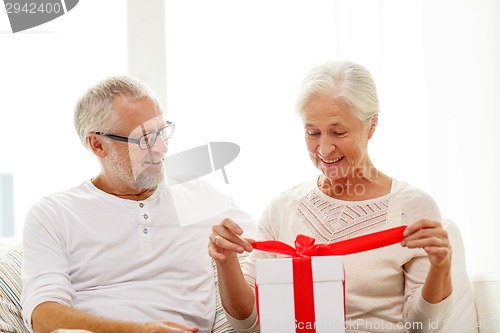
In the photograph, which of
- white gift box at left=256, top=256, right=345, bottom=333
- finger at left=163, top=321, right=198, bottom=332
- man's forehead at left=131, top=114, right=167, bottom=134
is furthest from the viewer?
man's forehead at left=131, top=114, right=167, bottom=134

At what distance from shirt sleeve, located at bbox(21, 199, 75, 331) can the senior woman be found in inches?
→ 16.4

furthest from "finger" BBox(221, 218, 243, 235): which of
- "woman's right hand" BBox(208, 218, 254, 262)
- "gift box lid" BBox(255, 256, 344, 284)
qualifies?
→ "gift box lid" BBox(255, 256, 344, 284)

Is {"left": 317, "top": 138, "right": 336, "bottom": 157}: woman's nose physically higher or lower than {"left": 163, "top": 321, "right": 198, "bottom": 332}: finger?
higher

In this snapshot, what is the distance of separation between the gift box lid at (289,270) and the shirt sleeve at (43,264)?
585 mm

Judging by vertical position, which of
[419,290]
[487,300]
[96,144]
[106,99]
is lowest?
[487,300]

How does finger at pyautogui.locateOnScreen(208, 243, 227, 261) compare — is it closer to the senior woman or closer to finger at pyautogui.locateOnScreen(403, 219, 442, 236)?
the senior woman

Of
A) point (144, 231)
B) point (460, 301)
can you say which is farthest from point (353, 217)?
point (144, 231)

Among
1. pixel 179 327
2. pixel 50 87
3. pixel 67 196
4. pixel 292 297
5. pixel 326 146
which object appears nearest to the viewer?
pixel 292 297

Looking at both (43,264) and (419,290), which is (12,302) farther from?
(419,290)

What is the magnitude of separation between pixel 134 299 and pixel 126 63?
4.22 feet

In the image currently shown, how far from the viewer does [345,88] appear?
170 cm

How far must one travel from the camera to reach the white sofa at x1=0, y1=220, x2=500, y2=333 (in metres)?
1.82

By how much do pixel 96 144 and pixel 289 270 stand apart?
2.80 ft

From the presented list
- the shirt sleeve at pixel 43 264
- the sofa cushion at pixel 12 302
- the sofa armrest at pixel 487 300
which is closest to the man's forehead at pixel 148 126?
the shirt sleeve at pixel 43 264
